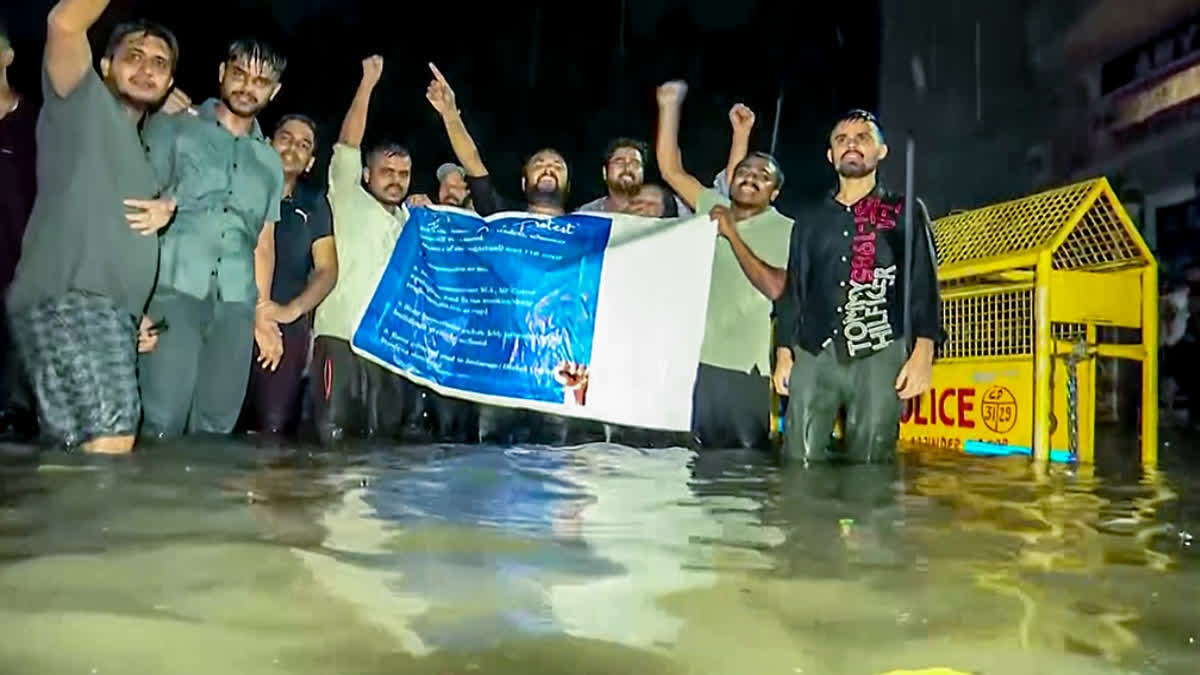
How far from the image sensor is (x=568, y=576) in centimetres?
137

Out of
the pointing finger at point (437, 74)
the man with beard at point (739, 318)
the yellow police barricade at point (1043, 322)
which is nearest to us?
the yellow police barricade at point (1043, 322)

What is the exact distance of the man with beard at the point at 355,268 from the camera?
3.86 meters

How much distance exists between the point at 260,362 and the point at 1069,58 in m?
5.74

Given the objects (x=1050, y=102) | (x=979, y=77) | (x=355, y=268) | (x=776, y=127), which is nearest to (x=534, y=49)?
(x=776, y=127)

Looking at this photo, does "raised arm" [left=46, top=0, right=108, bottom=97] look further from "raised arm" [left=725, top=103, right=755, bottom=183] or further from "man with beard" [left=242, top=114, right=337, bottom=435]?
"raised arm" [left=725, top=103, right=755, bottom=183]

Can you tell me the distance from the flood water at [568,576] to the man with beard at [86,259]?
0.70 feet

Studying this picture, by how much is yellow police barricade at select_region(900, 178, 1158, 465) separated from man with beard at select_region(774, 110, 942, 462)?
0.70m

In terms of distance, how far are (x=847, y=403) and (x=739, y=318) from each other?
703 mm

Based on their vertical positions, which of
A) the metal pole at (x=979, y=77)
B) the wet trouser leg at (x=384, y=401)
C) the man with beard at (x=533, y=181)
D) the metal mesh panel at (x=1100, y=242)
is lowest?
the wet trouser leg at (x=384, y=401)

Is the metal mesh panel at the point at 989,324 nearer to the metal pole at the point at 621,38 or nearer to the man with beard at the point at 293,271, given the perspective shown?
the metal pole at the point at 621,38

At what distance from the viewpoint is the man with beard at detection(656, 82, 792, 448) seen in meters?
3.73

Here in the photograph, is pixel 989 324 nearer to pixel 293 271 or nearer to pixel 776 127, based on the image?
pixel 776 127

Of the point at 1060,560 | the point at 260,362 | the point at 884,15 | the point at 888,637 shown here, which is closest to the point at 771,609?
the point at 888,637

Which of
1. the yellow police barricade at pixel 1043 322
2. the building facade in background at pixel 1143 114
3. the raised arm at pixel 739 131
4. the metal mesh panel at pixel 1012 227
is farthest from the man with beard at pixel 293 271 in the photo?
the building facade in background at pixel 1143 114
